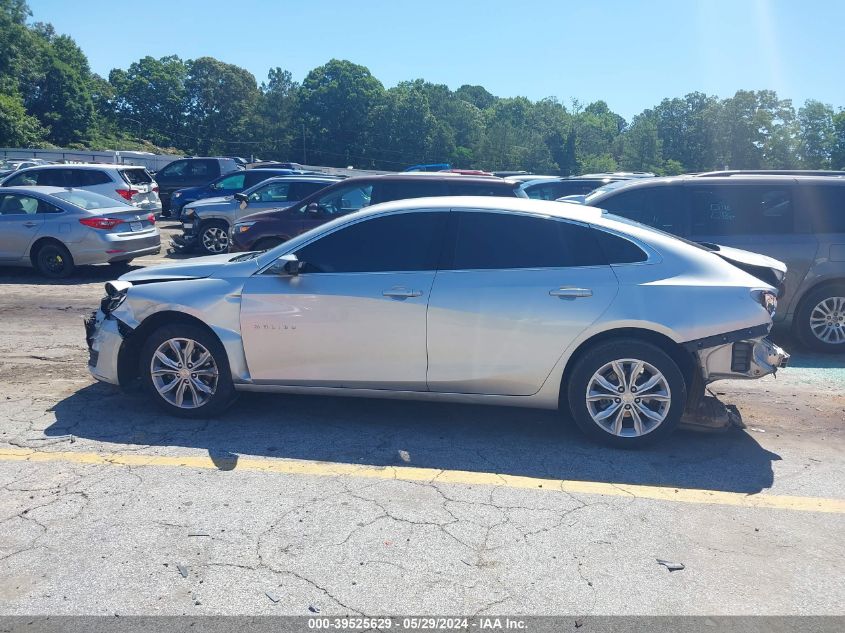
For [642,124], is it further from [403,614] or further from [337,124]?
[403,614]

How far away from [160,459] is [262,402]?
4.21ft

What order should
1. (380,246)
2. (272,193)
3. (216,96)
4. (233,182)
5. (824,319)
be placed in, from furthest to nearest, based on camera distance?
(216,96) < (233,182) < (272,193) < (824,319) < (380,246)

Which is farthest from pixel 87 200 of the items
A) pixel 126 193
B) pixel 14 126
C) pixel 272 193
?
pixel 14 126

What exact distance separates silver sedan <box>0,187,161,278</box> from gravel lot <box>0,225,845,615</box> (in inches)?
251

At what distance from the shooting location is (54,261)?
40.3 feet

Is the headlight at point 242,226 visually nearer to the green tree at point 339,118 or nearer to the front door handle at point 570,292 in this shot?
the front door handle at point 570,292

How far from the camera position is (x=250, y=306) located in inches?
215

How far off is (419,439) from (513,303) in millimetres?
1187

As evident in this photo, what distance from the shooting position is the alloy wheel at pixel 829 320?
801 centimetres

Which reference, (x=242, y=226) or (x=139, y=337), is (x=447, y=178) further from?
(x=139, y=337)

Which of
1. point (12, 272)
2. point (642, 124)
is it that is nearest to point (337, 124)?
point (642, 124)

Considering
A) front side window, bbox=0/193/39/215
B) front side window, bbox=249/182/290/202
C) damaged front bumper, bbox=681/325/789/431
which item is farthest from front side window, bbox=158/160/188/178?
damaged front bumper, bbox=681/325/789/431

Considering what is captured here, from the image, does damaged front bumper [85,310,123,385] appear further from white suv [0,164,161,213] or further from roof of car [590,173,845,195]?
white suv [0,164,161,213]

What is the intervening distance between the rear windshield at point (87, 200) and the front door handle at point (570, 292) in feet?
31.8
